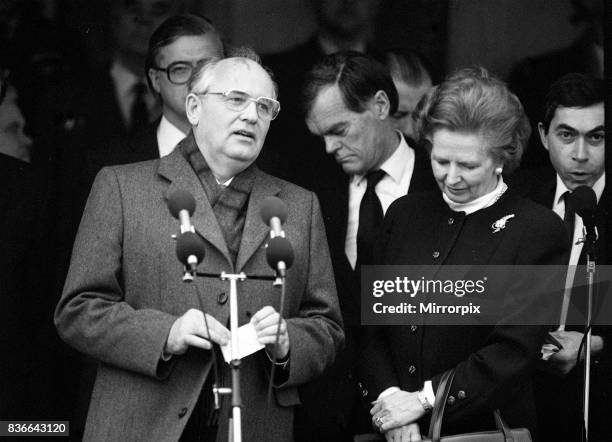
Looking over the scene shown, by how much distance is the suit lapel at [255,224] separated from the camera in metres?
4.41

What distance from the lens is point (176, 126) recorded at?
5.64 meters

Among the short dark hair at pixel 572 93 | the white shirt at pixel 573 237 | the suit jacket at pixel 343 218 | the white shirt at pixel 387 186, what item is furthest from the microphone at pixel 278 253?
the short dark hair at pixel 572 93

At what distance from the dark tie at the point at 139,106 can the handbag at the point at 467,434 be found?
198 centimetres

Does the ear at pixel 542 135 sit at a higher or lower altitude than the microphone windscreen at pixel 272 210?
higher

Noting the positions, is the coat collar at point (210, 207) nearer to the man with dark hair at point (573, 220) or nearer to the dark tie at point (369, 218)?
the dark tie at point (369, 218)

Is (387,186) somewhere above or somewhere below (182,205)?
above

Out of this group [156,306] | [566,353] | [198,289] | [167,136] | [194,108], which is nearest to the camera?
[198,289]

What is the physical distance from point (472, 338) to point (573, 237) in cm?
93

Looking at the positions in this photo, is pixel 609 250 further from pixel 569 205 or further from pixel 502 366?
pixel 502 366

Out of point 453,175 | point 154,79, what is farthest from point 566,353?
point 154,79

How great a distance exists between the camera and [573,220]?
5320 mm

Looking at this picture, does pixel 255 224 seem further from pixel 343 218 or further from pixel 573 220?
pixel 573 220

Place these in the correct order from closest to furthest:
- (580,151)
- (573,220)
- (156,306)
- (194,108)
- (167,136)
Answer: (156,306)
(194,108)
(573,220)
(580,151)
(167,136)

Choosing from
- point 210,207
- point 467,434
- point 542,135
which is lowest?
point 467,434
